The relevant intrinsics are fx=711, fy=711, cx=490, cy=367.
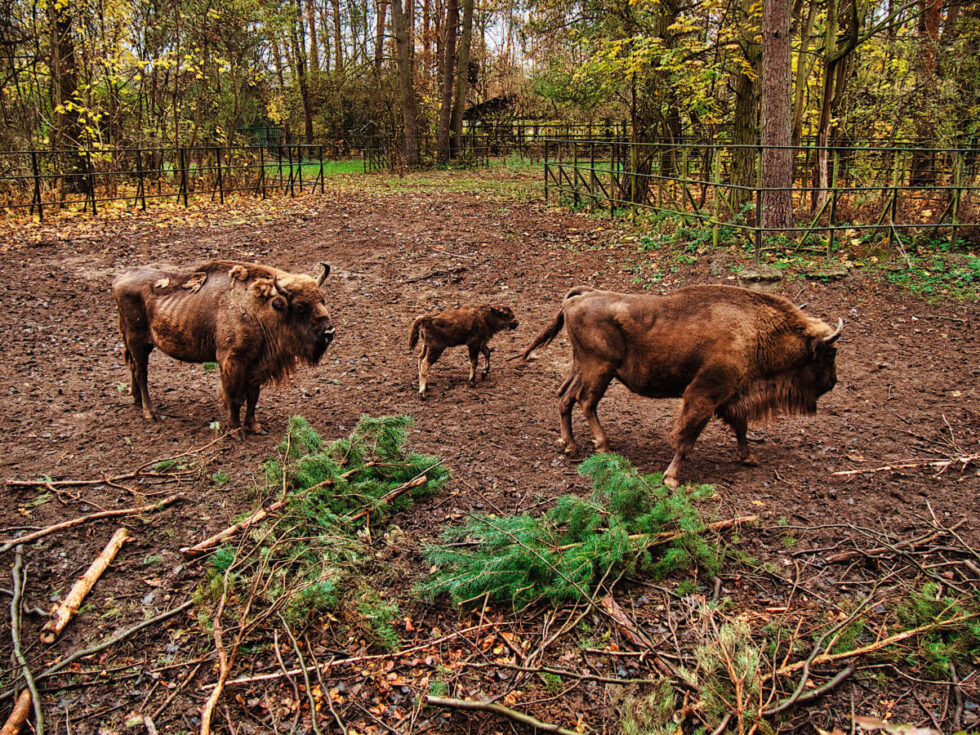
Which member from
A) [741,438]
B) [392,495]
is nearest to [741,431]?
[741,438]

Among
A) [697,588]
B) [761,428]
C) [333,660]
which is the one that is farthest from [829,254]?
[333,660]

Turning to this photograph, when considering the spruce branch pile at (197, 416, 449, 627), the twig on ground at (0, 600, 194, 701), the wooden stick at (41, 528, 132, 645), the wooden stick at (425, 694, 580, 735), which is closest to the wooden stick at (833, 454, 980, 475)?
the spruce branch pile at (197, 416, 449, 627)

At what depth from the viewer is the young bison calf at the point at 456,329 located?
793cm

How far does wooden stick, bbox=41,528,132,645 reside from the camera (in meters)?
3.86

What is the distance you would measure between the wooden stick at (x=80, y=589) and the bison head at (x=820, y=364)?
214 inches

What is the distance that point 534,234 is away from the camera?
14719 millimetres

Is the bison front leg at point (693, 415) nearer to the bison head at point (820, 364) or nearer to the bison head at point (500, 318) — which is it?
the bison head at point (820, 364)

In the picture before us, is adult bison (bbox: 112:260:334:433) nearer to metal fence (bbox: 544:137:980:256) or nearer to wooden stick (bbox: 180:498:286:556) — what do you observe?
wooden stick (bbox: 180:498:286:556)

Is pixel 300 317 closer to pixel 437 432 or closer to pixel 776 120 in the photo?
pixel 437 432

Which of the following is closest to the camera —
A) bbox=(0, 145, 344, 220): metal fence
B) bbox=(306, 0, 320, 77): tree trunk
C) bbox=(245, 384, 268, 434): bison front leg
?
bbox=(245, 384, 268, 434): bison front leg

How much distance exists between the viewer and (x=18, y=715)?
3279mm

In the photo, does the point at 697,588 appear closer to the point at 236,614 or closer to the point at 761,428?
the point at 236,614

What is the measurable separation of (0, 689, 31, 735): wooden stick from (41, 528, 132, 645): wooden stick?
16.9 inches

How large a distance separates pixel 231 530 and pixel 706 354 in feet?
12.7
